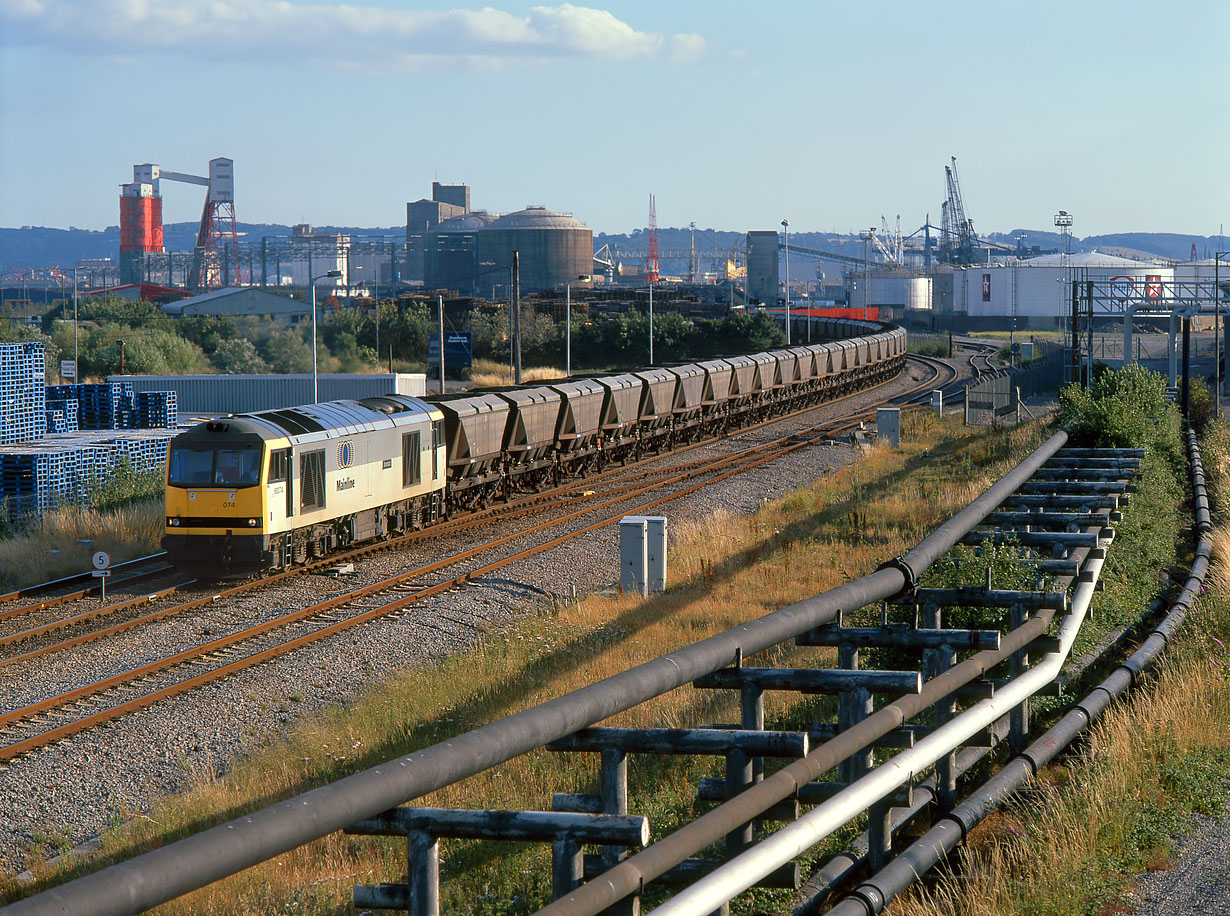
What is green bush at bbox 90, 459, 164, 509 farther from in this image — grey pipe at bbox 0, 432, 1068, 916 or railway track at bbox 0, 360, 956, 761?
A: grey pipe at bbox 0, 432, 1068, 916

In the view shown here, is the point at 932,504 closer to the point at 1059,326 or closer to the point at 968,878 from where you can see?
the point at 968,878

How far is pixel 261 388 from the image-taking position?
5541 centimetres

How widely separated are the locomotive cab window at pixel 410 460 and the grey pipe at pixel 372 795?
18.8 meters

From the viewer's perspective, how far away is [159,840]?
945 centimetres

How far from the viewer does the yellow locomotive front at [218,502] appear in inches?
779

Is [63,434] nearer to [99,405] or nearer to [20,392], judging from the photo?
[20,392]

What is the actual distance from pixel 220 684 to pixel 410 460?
1000 centimetres

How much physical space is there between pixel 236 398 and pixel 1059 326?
97418mm

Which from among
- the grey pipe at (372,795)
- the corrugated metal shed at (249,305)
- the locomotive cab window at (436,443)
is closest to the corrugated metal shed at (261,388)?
the locomotive cab window at (436,443)

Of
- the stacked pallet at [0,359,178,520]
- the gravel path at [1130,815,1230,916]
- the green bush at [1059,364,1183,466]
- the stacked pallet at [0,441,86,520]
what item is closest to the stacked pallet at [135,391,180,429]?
the stacked pallet at [0,359,178,520]

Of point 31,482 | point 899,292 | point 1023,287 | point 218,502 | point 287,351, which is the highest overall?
point 899,292

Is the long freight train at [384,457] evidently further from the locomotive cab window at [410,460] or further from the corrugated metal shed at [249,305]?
the corrugated metal shed at [249,305]

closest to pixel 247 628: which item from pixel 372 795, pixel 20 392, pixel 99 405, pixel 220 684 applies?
pixel 220 684

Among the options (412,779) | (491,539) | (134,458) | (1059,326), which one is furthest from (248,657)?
(1059,326)
